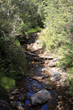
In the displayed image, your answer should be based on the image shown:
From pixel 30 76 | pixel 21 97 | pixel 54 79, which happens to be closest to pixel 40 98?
pixel 21 97

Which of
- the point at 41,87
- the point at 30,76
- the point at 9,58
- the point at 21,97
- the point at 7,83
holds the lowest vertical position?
the point at 30,76

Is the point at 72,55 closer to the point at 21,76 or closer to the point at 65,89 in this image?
the point at 65,89

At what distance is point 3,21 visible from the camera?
7.65 m

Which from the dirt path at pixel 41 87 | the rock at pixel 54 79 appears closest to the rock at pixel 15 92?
the dirt path at pixel 41 87

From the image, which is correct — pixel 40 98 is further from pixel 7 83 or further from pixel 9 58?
pixel 9 58

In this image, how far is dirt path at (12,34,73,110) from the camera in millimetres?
5773

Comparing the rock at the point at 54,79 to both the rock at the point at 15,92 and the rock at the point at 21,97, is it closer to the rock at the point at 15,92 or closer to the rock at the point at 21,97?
the rock at the point at 21,97

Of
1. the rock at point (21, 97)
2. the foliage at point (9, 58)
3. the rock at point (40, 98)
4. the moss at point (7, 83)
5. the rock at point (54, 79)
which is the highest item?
the foliage at point (9, 58)

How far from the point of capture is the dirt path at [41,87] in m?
5.77

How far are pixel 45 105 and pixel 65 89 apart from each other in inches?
81.0

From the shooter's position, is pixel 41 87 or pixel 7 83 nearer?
pixel 7 83

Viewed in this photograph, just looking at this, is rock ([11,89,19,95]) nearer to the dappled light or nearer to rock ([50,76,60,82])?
the dappled light

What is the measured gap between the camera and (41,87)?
7.41 m

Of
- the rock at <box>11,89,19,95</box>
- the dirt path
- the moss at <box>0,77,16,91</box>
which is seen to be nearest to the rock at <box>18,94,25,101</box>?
the dirt path
